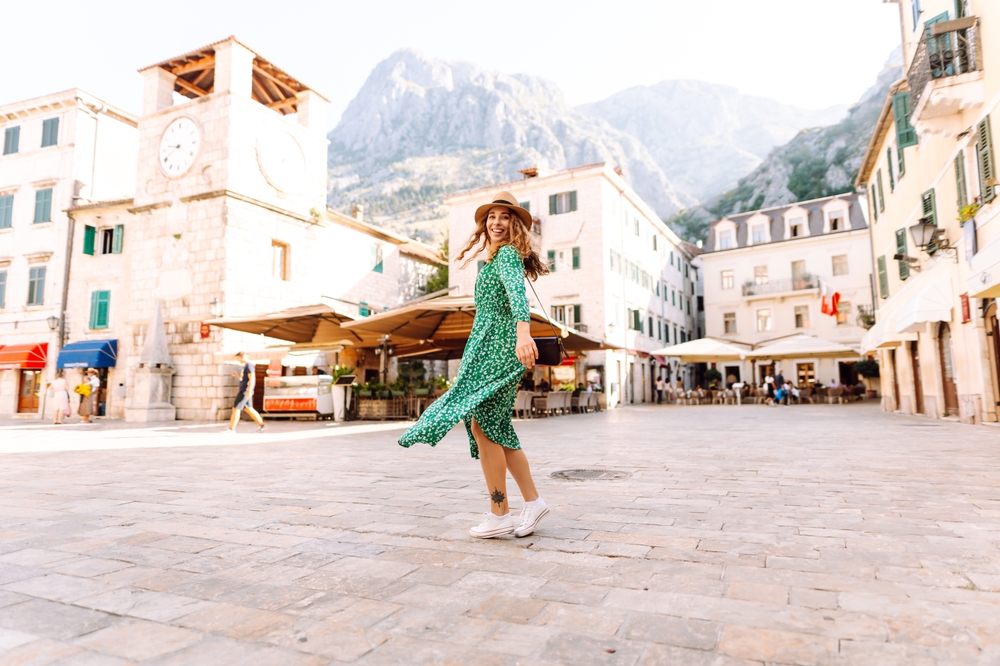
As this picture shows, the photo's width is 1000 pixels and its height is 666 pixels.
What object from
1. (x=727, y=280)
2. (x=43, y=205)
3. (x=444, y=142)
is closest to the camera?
(x=43, y=205)

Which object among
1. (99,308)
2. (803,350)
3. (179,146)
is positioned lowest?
(803,350)

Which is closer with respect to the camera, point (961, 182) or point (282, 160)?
point (961, 182)

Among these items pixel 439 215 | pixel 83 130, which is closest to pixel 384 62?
pixel 439 215

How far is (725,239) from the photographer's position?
39562 millimetres

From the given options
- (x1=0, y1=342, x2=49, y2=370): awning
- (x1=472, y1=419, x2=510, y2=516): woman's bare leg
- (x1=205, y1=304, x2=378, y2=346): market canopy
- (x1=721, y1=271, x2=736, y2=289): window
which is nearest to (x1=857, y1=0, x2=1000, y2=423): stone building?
(x1=472, y1=419, x2=510, y2=516): woman's bare leg

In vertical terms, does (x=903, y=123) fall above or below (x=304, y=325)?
above

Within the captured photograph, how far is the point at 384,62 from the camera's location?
5955 inches

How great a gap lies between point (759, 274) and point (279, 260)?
96.9 ft

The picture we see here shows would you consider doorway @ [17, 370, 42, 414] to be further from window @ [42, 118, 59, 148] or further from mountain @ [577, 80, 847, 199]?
mountain @ [577, 80, 847, 199]

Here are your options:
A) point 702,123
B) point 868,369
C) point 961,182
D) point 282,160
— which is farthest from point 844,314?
point 702,123

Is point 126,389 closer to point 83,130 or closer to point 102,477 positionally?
point 83,130

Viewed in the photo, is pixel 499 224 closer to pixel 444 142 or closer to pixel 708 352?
pixel 708 352

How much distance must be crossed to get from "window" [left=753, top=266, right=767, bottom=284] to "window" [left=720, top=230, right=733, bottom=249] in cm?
235

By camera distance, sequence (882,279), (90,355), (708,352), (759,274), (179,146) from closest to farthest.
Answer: (882,279)
(179,146)
(90,355)
(708,352)
(759,274)
